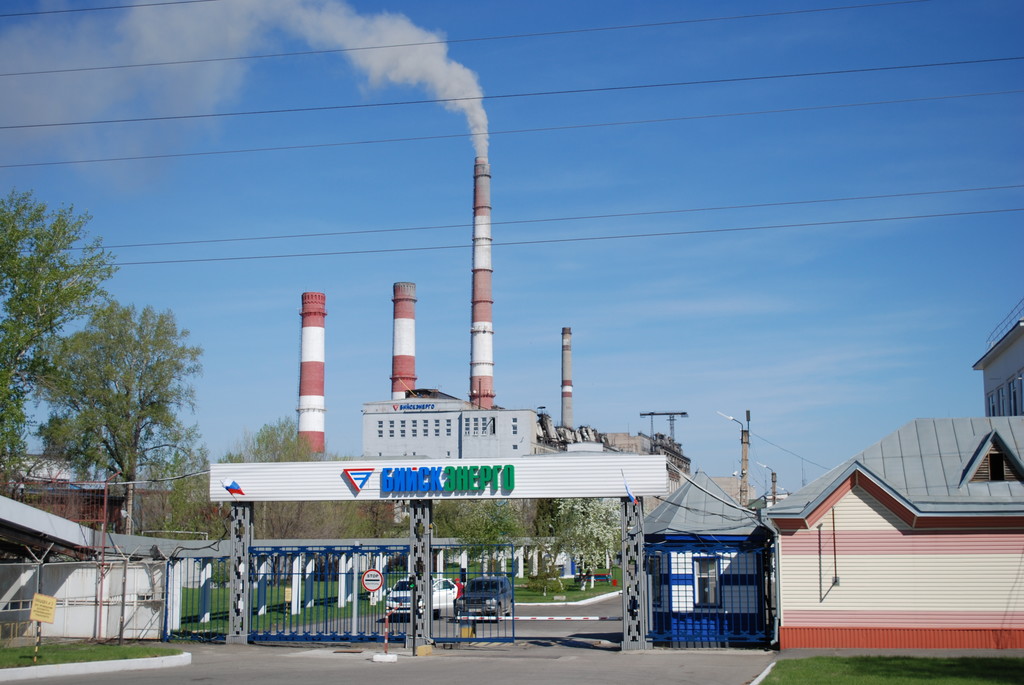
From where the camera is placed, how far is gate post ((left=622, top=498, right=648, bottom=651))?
82.3 ft

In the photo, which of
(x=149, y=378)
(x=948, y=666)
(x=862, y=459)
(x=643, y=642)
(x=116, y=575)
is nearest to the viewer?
(x=948, y=666)

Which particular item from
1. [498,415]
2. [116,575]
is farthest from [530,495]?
[498,415]

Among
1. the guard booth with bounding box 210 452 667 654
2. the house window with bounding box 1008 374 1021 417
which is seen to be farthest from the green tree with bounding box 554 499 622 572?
the guard booth with bounding box 210 452 667 654

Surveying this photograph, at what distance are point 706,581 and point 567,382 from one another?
265 feet

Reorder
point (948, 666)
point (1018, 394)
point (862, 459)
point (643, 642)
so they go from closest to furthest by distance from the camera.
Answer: point (948, 666), point (643, 642), point (862, 459), point (1018, 394)

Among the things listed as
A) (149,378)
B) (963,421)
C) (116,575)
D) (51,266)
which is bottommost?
(116,575)

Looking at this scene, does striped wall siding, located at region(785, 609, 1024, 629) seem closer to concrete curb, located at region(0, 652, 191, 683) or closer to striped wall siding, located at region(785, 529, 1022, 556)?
striped wall siding, located at region(785, 529, 1022, 556)

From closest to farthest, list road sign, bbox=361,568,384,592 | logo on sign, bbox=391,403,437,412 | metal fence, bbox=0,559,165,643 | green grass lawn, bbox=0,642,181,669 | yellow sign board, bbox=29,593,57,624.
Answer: green grass lawn, bbox=0,642,181,669 → yellow sign board, bbox=29,593,57,624 → road sign, bbox=361,568,384,592 → metal fence, bbox=0,559,165,643 → logo on sign, bbox=391,403,437,412

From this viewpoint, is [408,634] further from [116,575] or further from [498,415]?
[498,415]

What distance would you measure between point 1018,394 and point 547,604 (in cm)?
2106

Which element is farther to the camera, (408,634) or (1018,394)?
(1018,394)

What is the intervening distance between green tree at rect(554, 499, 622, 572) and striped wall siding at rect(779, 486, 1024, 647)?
1336 inches

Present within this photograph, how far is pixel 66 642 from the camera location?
2750 cm

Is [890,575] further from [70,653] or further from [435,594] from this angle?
[70,653]
